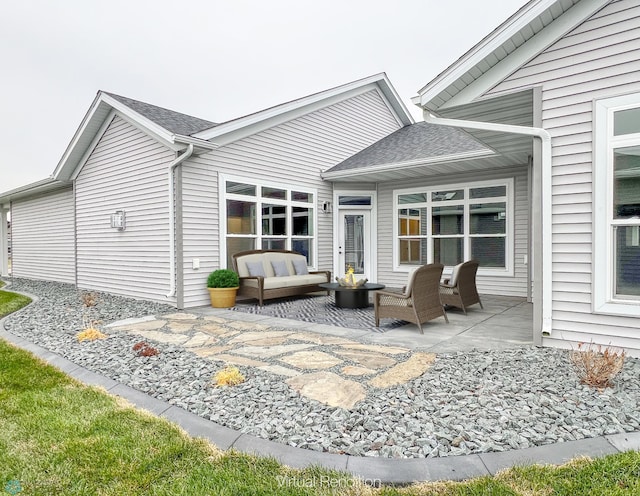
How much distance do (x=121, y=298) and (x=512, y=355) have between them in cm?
775

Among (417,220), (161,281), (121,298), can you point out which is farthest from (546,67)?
(121,298)

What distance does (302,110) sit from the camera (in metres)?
9.33

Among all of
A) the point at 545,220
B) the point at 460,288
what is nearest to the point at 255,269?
the point at 460,288

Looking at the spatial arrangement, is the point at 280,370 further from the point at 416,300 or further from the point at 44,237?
the point at 44,237

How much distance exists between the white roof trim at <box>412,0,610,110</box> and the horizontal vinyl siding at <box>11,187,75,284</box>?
35.9 feet

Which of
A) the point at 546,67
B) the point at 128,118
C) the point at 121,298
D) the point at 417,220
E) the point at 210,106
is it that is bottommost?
the point at 121,298

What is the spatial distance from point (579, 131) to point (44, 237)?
578 inches

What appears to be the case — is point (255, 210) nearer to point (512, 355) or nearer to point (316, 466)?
point (512, 355)

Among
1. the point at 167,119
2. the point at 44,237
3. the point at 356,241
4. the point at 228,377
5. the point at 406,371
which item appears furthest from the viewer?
the point at 44,237

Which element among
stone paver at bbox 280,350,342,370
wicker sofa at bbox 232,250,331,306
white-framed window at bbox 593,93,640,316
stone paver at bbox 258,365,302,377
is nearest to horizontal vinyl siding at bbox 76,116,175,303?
wicker sofa at bbox 232,250,331,306

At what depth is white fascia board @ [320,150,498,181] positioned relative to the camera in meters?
7.43

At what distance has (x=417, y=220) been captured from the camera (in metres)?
9.53

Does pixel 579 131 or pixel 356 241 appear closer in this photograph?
pixel 579 131

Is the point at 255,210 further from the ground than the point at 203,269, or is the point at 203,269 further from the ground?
the point at 255,210
